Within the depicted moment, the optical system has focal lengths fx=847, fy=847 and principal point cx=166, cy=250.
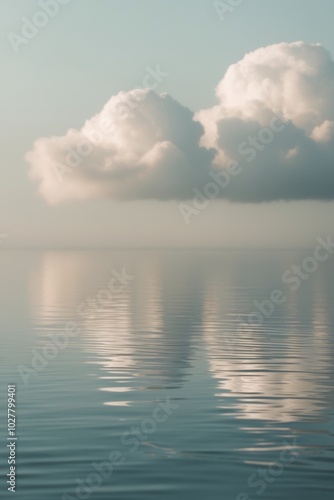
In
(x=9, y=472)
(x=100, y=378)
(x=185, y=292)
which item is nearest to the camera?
(x=9, y=472)

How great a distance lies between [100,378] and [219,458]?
14.3 meters

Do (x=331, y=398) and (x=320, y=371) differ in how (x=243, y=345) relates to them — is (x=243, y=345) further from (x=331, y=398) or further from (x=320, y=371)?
(x=331, y=398)

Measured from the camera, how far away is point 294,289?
104562mm

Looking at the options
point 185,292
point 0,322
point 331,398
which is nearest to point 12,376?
point 331,398

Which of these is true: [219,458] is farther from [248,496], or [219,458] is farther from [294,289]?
[294,289]

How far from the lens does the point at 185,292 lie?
327 feet

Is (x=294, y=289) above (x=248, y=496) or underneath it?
above

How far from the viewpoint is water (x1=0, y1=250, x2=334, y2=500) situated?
21312mm

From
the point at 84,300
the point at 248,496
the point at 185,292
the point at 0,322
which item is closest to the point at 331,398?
the point at 248,496

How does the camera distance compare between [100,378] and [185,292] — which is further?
[185,292]

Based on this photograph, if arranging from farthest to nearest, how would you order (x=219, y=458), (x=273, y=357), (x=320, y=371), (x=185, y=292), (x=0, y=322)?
1. (x=185, y=292)
2. (x=0, y=322)
3. (x=273, y=357)
4. (x=320, y=371)
5. (x=219, y=458)

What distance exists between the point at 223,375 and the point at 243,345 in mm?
11722

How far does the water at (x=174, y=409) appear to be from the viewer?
2131 cm

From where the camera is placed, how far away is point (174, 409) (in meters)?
29.8
